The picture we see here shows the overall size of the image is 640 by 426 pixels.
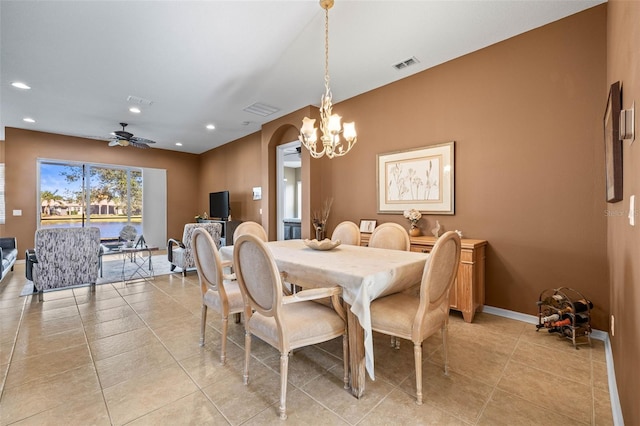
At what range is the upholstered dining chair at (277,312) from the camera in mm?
1647

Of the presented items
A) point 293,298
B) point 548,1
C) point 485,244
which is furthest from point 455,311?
point 548,1

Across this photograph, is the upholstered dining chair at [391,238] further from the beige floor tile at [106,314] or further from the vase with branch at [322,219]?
the beige floor tile at [106,314]

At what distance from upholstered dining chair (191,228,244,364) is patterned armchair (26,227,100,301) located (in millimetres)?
2463

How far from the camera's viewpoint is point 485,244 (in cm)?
314

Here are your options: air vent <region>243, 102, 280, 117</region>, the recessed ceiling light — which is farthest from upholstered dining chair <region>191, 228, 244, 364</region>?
the recessed ceiling light

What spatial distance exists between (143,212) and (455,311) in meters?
8.43

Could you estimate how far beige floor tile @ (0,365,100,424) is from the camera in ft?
5.43

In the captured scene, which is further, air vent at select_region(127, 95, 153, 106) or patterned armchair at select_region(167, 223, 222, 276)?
patterned armchair at select_region(167, 223, 222, 276)

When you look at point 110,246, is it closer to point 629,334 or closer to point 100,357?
point 100,357

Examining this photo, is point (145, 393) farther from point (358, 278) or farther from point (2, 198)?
point (2, 198)

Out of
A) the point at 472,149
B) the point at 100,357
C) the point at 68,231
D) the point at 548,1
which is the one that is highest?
the point at 548,1

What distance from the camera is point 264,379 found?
1.97 metres

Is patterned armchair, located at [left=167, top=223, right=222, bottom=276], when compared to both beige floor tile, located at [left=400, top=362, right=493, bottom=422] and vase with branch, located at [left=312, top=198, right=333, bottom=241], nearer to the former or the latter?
vase with branch, located at [left=312, top=198, right=333, bottom=241]

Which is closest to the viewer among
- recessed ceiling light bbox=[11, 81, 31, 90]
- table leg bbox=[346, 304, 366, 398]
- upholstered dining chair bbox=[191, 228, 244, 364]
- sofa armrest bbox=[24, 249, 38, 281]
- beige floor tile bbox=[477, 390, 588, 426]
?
beige floor tile bbox=[477, 390, 588, 426]
